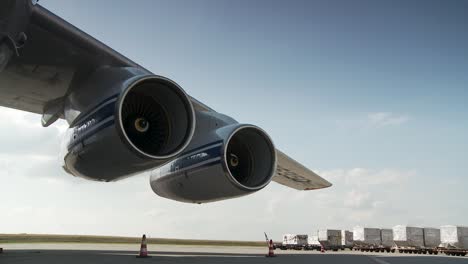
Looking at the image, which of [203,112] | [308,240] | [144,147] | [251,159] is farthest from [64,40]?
[308,240]

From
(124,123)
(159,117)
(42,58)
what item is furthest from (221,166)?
(42,58)

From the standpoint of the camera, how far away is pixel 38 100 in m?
11.5

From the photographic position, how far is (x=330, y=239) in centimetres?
2908

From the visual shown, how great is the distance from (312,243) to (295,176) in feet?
53.7

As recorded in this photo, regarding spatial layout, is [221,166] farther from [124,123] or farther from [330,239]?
[330,239]

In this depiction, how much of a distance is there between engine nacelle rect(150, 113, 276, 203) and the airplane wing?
2771 mm

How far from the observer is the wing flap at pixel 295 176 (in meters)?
14.6

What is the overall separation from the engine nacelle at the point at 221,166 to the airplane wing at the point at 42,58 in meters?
2.77

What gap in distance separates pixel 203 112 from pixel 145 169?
3624 millimetres

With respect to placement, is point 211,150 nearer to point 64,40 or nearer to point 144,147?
point 144,147

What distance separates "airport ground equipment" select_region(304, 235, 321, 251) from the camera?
92.0 ft

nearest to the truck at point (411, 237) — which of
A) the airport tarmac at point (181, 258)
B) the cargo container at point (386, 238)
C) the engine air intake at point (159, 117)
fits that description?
the cargo container at point (386, 238)

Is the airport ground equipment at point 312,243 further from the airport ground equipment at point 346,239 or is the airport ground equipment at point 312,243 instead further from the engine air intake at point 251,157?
the engine air intake at point 251,157

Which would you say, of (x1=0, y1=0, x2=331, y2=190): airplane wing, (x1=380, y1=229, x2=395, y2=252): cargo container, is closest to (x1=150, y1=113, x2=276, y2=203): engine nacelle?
(x1=0, y1=0, x2=331, y2=190): airplane wing
